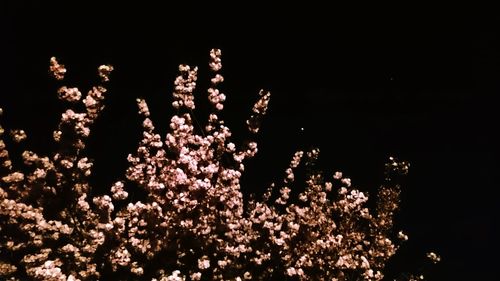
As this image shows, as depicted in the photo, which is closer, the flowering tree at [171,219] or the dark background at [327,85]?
the flowering tree at [171,219]

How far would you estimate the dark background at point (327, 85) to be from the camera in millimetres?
3998

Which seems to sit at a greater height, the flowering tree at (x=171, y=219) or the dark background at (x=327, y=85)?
the dark background at (x=327, y=85)

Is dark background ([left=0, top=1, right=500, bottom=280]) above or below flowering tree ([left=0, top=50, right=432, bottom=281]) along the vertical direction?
above

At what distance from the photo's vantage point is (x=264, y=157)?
4.72 m

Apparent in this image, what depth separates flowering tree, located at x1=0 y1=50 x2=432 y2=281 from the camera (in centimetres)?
340

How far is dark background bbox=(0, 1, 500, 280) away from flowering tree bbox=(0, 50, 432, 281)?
0.37 metres

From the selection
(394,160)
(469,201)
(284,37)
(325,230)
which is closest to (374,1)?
(284,37)

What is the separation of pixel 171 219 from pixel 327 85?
2.05 m

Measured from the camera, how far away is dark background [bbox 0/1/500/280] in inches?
157

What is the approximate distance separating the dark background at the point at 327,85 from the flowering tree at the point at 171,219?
1.23 ft

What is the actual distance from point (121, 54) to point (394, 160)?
2871 mm

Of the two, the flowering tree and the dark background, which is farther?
the dark background

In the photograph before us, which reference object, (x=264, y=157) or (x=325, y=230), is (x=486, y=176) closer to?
(x=325, y=230)

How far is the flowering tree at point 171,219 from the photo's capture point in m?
3.40
